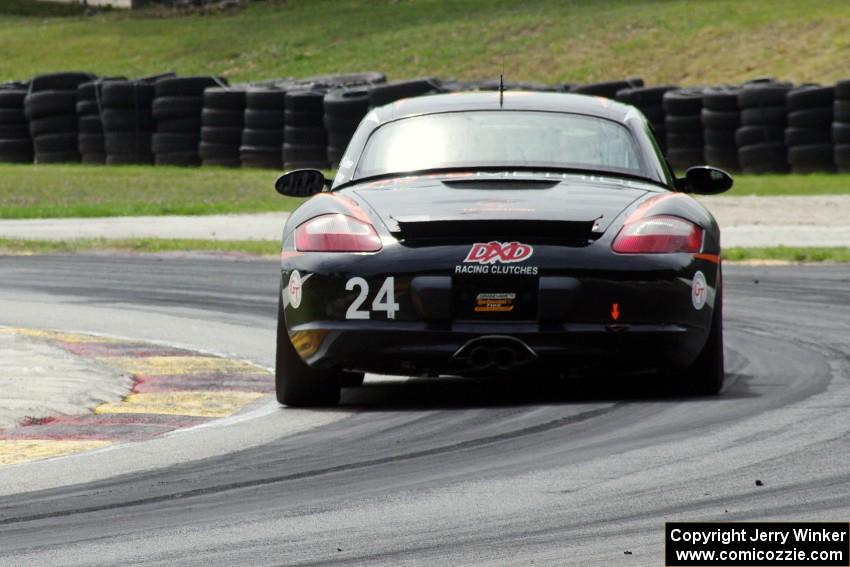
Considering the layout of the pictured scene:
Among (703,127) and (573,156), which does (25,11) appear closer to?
(703,127)

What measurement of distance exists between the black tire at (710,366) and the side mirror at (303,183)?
2021 mm

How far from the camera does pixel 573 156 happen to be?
26.9 ft

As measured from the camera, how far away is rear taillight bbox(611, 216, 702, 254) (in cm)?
733

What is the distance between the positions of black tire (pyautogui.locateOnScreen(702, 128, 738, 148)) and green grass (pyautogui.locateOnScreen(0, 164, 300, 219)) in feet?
20.5

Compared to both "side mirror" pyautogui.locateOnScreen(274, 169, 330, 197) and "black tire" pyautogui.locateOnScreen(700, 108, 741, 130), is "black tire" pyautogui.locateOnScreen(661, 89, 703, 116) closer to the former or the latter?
"black tire" pyautogui.locateOnScreen(700, 108, 741, 130)

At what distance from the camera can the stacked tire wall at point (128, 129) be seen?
2927 cm

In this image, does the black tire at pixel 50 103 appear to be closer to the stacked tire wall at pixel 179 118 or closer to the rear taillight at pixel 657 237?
the stacked tire wall at pixel 179 118

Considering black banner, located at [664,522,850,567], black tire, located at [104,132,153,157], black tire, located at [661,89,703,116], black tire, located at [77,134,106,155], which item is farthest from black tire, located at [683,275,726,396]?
black tire, located at [77,134,106,155]

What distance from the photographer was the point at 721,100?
26.0 m

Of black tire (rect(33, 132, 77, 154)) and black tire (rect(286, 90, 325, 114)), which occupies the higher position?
black tire (rect(286, 90, 325, 114))

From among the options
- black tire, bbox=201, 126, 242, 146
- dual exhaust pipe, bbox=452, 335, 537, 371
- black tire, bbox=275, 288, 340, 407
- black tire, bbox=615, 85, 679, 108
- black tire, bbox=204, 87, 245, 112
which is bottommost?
black tire, bbox=201, 126, 242, 146

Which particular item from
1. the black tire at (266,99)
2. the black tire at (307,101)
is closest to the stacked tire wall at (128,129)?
the black tire at (266,99)

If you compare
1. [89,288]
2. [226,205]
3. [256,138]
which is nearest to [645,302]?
[89,288]

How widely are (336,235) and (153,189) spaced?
18571 mm
